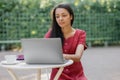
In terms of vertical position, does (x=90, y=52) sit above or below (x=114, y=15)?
below

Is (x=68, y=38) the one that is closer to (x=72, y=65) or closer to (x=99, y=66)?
(x=72, y=65)

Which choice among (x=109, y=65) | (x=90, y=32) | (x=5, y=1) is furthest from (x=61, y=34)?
(x=90, y=32)

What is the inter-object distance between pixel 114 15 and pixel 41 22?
7.71ft

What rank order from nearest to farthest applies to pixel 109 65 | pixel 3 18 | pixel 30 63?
pixel 30 63
pixel 109 65
pixel 3 18

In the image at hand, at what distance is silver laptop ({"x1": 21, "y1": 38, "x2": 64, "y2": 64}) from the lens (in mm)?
2885

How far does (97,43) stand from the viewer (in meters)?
11.0

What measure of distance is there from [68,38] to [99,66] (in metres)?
4.11

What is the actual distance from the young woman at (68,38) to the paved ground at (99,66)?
A: 148 cm

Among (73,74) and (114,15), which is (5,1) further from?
(73,74)

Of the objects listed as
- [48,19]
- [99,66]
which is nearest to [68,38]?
[99,66]

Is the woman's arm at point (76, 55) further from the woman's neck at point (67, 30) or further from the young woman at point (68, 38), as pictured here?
the woman's neck at point (67, 30)

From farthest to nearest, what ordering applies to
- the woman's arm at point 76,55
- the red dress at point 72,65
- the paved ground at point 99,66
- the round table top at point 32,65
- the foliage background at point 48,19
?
the foliage background at point 48,19 → the paved ground at point 99,66 → the red dress at point 72,65 → the woman's arm at point 76,55 → the round table top at point 32,65

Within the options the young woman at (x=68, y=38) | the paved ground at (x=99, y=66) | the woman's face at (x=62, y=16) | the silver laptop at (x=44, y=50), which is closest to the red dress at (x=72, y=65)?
the young woman at (x=68, y=38)

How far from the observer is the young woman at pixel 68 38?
10.5ft
